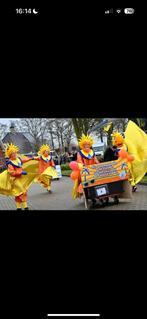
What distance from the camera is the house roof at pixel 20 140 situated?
841mm

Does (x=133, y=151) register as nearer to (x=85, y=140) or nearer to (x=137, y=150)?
(x=137, y=150)

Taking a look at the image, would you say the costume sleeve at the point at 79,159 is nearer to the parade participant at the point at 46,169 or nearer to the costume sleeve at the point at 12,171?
the parade participant at the point at 46,169

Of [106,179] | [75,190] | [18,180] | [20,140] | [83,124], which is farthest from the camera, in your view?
[18,180]

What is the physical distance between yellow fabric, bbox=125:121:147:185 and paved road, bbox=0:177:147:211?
0.18 ft

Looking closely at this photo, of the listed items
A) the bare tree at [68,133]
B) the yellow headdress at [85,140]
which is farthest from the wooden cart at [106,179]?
the bare tree at [68,133]

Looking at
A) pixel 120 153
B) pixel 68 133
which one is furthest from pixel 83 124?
pixel 120 153

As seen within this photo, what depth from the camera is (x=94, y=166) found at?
51.1 inches

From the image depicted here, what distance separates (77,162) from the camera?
113 cm

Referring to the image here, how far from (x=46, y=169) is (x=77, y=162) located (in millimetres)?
336

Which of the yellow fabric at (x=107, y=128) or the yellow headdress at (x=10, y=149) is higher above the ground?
the yellow fabric at (x=107, y=128)

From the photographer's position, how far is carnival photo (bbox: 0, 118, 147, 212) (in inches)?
31.6

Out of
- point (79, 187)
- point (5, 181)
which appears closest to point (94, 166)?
point (79, 187)
